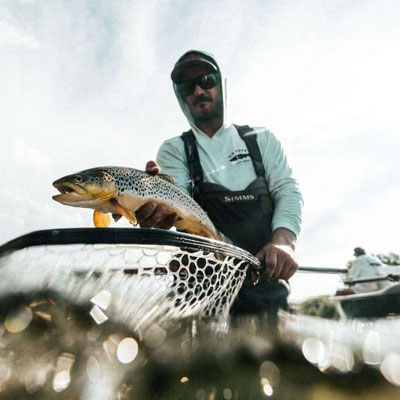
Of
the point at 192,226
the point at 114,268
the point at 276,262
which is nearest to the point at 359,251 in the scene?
the point at 192,226

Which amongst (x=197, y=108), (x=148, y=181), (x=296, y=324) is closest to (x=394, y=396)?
(x=296, y=324)

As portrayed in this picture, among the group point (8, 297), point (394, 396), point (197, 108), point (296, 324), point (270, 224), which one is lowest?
point (270, 224)

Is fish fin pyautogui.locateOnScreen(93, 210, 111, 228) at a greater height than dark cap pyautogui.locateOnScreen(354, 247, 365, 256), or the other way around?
fish fin pyautogui.locateOnScreen(93, 210, 111, 228)

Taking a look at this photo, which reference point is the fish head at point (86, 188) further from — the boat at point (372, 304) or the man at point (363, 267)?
the man at point (363, 267)

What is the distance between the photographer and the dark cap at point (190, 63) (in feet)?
10.9

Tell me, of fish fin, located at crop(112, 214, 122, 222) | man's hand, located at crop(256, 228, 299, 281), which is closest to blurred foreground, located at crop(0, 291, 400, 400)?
man's hand, located at crop(256, 228, 299, 281)

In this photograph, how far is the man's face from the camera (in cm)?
324

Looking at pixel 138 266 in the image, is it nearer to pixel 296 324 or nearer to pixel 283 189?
pixel 296 324

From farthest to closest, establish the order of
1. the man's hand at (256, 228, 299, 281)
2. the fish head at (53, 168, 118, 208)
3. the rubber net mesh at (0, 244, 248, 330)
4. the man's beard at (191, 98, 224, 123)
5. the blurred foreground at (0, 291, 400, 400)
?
1. the man's beard at (191, 98, 224, 123)
2. the fish head at (53, 168, 118, 208)
3. the man's hand at (256, 228, 299, 281)
4. the rubber net mesh at (0, 244, 248, 330)
5. the blurred foreground at (0, 291, 400, 400)

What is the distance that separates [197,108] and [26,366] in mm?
2856

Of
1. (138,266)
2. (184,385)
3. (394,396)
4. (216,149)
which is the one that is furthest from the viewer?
(216,149)

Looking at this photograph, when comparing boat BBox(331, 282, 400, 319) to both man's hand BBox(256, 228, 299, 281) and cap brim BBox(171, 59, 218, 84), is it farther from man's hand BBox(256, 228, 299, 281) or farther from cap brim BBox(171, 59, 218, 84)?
cap brim BBox(171, 59, 218, 84)

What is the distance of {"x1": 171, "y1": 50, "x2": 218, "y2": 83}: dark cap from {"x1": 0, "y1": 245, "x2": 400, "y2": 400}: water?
2749 millimetres

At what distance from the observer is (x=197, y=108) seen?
3279 millimetres
